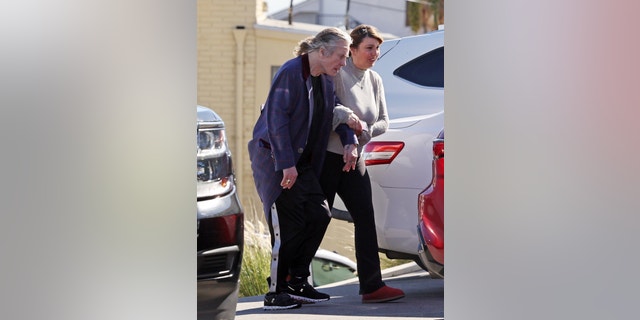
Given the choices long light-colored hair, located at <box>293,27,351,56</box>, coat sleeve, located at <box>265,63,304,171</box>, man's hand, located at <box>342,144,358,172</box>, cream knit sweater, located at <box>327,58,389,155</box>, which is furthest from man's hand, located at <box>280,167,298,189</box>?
long light-colored hair, located at <box>293,27,351,56</box>

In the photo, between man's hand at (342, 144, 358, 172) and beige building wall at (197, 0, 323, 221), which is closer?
man's hand at (342, 144, 358, 172)

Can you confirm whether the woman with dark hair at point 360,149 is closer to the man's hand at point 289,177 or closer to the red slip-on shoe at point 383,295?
the red slip-on shoe at point 383,295

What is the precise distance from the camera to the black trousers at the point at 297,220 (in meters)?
6.99

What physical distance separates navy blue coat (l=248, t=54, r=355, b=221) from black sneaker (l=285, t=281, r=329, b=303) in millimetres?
461

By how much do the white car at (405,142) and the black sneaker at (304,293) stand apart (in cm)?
56

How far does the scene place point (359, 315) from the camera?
7.10 metres

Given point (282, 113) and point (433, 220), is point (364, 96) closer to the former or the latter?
point (282, 113)

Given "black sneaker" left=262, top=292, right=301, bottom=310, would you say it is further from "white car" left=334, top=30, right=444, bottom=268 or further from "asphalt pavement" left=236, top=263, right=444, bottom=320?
"white car" left=334, top=30, right=444, bottom=268

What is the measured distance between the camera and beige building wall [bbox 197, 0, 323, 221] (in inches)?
679

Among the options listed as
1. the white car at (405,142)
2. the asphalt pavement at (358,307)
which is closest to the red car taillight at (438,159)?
the white car at (405,142)
